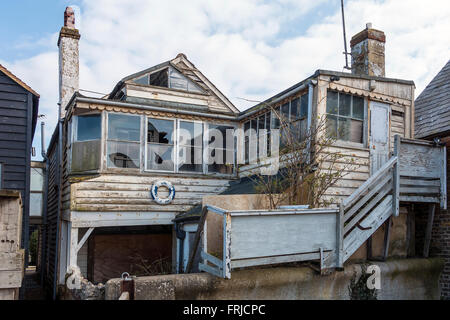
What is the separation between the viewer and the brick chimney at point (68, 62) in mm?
13422

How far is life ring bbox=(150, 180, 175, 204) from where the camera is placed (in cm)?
1068

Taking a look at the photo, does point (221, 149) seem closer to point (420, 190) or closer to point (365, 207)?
point (365, 207)

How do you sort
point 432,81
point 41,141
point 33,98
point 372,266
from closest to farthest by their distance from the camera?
point 372,266 → point 33,98 → point 432,81 → point 41,141

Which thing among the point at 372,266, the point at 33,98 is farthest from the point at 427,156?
A: the point at 33,98

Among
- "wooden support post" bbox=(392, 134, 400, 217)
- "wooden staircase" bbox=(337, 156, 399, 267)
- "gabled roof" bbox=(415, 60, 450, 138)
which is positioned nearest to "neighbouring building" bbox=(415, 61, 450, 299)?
"gabled roof" bbox=(415, 60, 450, 138)

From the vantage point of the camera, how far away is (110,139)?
10508 millimetres

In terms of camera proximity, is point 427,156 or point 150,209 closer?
point 427,156

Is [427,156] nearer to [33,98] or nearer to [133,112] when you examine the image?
[133,112]

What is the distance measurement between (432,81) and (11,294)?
1248 cm

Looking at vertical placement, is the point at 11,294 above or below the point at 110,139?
below

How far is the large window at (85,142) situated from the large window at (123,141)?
0.32 metres

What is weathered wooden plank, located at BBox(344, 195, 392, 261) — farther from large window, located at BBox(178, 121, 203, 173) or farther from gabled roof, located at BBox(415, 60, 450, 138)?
large window, located at BBox(178, 121, 203, 173)

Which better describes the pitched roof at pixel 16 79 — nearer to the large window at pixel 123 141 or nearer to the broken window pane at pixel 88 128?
the broken window pane at pixel 88 128

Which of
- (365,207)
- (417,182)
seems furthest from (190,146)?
(417,182)
